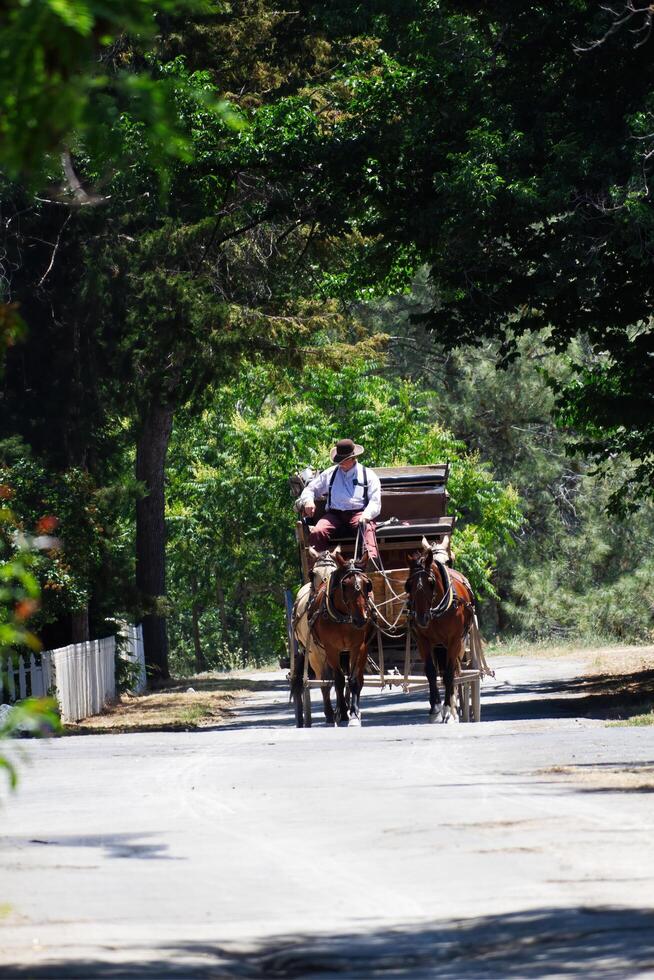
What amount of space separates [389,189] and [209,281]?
8.03 m

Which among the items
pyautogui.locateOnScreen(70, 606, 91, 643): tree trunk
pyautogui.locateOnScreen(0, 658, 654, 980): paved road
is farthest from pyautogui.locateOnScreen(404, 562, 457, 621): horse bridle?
pyautogui.locateOnScreen(70, 606, 91, 643): tree trunk

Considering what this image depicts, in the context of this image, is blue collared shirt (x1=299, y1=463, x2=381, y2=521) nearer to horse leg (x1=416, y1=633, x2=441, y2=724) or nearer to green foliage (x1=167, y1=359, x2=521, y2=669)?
horse leg (x1=416, y1=633, x2=441, y2=724)

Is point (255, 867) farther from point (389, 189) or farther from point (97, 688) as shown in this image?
point (97, 688)

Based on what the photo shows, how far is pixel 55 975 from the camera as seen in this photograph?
6395 millimetres

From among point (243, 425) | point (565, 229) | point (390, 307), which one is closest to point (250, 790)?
point (565, 229)

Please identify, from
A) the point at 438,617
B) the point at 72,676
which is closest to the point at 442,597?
the point at 438,617

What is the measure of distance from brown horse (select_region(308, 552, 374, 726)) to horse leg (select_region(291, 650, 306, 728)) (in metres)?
1.27

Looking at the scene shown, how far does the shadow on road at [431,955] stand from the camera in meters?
6.47

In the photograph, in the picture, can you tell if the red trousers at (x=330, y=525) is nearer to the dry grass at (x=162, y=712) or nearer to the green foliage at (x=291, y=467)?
the dry grass at (x=162, y=712)

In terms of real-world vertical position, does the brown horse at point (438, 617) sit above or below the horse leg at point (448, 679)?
above

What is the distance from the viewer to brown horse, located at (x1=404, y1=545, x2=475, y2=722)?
21.6 meters

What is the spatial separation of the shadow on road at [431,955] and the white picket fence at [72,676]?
18001mm

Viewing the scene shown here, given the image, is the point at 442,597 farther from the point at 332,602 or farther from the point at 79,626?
the point at 79,626

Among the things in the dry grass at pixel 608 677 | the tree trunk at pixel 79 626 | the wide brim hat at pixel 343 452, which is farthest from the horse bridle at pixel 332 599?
the tree trunk at pixel 79 626
